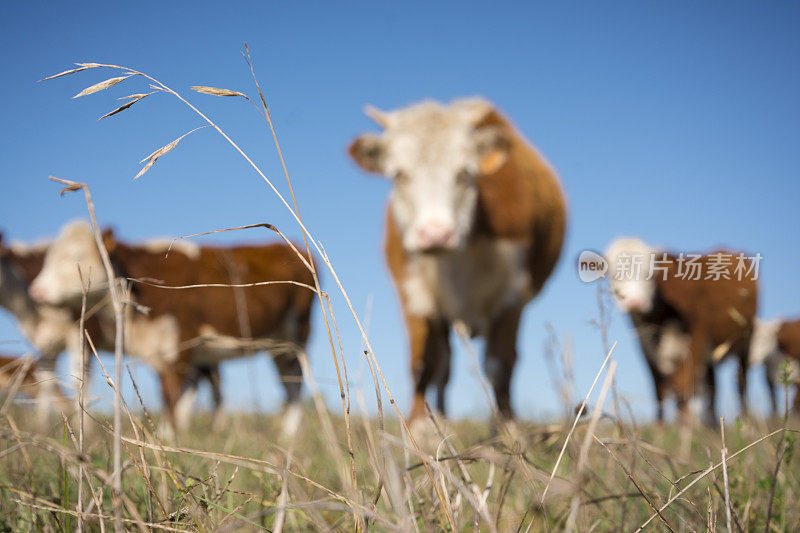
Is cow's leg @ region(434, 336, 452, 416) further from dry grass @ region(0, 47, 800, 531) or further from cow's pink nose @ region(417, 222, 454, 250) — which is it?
dry grass @ region(0, 47, 800, 531)

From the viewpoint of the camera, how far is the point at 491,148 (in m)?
4.41

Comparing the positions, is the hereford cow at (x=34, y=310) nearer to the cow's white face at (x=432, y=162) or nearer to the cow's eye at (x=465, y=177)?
the cow's white face at (x=432, y=162)

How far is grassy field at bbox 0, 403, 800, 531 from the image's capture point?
95cm

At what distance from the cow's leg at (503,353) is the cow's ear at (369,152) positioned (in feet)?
4.42

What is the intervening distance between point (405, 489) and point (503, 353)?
326 centimetres

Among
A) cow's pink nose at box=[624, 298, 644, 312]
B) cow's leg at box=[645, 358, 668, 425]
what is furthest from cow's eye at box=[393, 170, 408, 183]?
cow's leg at box=[645, 358, 668, 425]

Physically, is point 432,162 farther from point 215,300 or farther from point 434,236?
point 215,300

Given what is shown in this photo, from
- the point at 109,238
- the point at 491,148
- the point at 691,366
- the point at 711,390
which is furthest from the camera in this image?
the point at 711,390

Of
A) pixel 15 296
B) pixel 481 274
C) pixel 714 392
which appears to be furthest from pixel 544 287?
pixel 15 296

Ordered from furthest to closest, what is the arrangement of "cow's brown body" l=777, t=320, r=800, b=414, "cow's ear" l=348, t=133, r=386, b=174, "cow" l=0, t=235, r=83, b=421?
"cow's brown body" l=777, t=320, r=800, b=414
"cow" l=0, t=235, r=83, b=421
"cow's ear" l=348, t=133, r=386, b=174

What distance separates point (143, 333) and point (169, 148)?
6.14m

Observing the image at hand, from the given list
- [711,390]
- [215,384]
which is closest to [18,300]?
[215,384]

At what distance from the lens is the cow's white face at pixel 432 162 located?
13.1 ft

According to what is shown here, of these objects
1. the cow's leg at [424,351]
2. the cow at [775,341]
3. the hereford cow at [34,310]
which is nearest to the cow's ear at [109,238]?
the hereford cow at [34,310]
